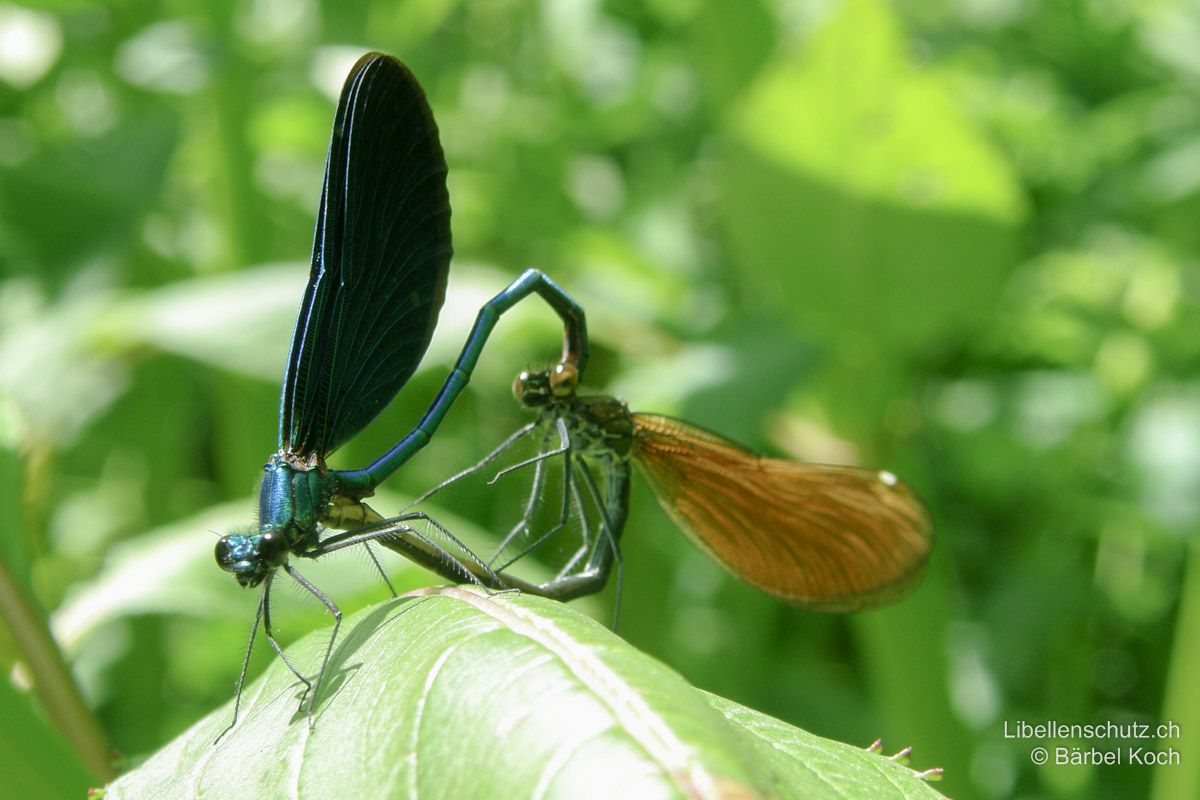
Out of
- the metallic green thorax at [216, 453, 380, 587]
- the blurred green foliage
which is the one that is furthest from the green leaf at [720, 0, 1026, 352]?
the metallic green thorax at [216, 453, 380, 587]

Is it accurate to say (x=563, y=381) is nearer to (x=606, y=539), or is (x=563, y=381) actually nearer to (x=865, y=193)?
(x=606, y=539)

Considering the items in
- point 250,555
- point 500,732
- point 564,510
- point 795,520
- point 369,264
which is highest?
point 369,264

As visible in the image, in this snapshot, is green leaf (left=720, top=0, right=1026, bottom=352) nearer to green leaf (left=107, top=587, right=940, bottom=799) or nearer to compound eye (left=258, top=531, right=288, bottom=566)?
compound eye (left=258, top=531, right=288, bottom=566)

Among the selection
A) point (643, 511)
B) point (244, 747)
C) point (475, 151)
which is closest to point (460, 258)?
point (475, 151)

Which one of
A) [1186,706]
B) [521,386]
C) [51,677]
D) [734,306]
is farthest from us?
[734,306]

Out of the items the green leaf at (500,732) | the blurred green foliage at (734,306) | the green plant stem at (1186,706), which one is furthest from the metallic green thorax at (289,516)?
the green plant stem at (1186,706)

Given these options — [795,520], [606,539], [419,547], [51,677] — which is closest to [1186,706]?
[795,520]

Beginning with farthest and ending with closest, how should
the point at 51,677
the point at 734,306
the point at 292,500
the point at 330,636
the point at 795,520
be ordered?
the point at 734,306, the point at 795,520, the point at 292,500, the point at 51,677, the point at 330,636

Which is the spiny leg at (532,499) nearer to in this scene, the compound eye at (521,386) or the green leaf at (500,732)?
the compound eye at (521,386)
